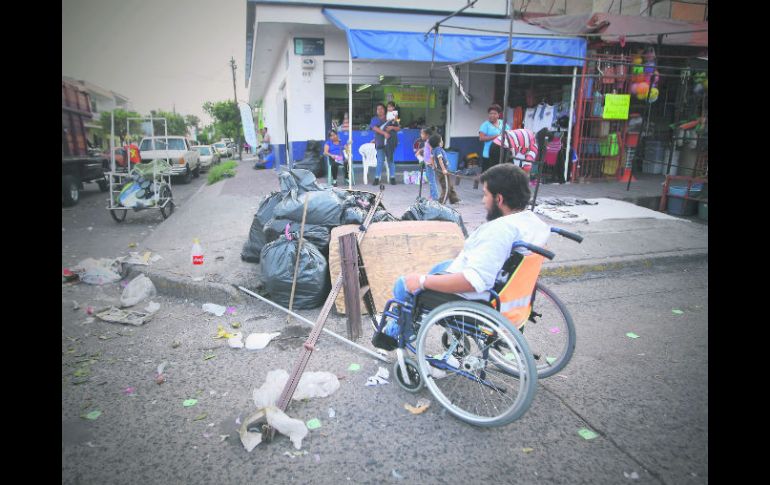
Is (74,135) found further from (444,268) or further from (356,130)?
(444,268)

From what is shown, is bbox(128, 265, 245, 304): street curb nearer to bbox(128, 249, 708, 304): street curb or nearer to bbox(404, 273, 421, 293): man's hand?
bbox(128, 249, 708, 304): street curb

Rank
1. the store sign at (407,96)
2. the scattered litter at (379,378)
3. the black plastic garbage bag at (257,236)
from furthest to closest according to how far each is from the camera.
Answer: the store sign at (407,96), the black plastic garbage bag at (257,236), the scattered litter at (379,378)

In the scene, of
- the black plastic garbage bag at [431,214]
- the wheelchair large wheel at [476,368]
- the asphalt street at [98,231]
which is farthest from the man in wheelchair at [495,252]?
the asphalt street at [98,231]

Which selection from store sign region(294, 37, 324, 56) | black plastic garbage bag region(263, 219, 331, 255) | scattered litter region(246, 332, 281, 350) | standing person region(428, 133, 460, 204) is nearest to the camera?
scattered litter region(246, 332, 281, 350)

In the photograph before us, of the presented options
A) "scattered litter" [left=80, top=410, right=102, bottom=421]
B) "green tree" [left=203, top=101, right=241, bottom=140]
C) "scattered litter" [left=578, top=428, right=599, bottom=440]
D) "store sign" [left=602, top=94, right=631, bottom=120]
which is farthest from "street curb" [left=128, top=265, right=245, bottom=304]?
"green tree" [left=203, top=101, right=241, bottom=140]

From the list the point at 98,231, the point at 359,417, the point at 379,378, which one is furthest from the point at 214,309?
the point at 98,231

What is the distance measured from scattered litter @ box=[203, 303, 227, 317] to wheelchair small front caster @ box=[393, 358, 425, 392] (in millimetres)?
2016

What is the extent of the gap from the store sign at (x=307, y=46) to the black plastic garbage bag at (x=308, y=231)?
26.8 ft

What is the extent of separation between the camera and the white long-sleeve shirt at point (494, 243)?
219 cm

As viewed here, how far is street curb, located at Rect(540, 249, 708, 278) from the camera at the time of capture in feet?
15.8

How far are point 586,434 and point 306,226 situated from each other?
10.2ft

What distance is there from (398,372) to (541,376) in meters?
0.90

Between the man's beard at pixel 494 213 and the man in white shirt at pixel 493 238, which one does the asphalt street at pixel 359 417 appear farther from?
the man's beard at pixel 494 213

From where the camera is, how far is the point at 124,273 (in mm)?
4883
